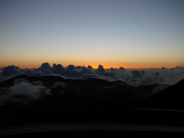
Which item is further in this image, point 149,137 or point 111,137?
point 111,137

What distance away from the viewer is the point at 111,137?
6412 centimetres

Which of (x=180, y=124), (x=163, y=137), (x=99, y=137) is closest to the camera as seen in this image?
(x=163, y=137)

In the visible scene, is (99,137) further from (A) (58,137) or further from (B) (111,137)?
(A) (58,137)

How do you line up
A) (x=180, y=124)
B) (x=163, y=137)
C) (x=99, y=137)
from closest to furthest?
1. (x=163, y=137)
2. (x=99, y=137)
3. (x=180, y=124)

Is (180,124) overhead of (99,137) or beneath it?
beneath

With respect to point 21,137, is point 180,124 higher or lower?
lower

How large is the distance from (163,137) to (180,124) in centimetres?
4915

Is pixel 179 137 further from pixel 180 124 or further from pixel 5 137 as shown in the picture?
pixel 5 137

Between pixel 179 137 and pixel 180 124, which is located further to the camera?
pixel 180 124

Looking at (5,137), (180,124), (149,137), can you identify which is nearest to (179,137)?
(149,137)

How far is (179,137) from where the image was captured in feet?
195

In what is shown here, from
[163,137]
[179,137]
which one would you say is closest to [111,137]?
[163,137]

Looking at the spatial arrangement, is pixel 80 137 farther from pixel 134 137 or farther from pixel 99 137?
pixel 134 137

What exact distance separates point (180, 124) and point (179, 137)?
45557mm
